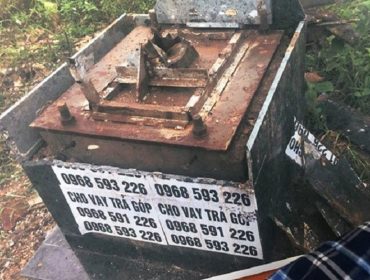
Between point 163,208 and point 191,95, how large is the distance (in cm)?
61

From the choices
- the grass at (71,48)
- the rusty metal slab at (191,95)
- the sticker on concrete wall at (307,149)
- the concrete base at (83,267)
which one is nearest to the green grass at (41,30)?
the grass at (71,48)

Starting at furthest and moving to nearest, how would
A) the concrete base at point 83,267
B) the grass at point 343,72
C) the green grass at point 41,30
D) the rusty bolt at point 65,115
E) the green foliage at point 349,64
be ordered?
the green grass at point 41,30 → the green foliage at point 349,64 → the grass at point 343,72 → the concrete base at point 83,267 → the rusty bolt at point 65,115

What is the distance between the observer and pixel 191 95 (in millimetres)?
2369

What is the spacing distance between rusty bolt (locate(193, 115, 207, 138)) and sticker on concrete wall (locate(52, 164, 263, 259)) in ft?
0.73

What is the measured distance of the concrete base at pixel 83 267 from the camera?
2711 millimetres

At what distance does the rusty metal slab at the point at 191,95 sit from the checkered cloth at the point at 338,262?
0.81 meters

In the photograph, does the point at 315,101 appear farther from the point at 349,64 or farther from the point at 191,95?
the point at 191,95

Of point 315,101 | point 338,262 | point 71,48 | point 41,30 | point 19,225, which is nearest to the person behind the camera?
point 338,262

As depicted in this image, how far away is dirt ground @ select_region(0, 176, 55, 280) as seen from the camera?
3301mm

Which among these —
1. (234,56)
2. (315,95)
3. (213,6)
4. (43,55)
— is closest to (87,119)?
(234,56)

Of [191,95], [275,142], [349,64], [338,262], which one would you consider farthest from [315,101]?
[338,262]

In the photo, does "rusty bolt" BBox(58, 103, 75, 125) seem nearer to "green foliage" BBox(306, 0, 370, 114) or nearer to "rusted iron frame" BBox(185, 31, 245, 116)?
"rusted iron frame" BBox(185, 31, 245, 116)

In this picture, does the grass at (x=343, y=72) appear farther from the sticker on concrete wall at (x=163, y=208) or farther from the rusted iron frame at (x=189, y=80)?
the sticker on concrete wall at (x=163, y=208)

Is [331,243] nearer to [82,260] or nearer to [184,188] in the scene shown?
[184,188]
